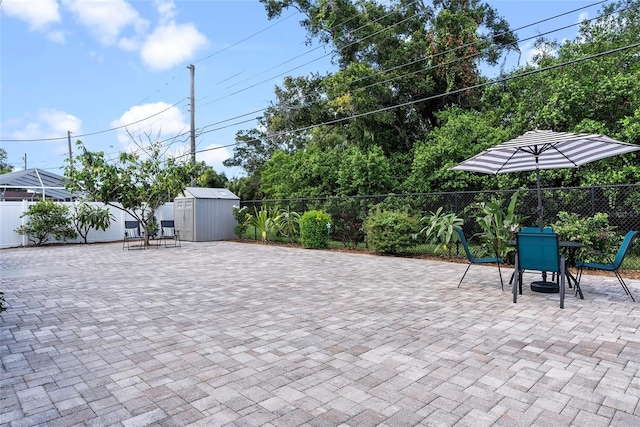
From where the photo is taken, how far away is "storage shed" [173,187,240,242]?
14875mm

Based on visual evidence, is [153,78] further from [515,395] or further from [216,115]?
[515,395]

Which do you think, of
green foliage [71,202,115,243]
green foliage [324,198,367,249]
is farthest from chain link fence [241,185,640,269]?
green foliage [71,202,115,243]

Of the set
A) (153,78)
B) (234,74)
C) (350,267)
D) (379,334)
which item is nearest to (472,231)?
(350,267)

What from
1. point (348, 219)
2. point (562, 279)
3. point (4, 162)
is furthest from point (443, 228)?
point (4, 162)

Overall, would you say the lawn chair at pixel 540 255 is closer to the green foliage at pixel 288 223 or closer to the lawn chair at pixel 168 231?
the green foliage at pixel 288 223

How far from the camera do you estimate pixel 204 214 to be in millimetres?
15039

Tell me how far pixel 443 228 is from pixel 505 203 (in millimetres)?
1734

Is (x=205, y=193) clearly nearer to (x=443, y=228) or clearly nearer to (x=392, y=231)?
(x=392, y=231)

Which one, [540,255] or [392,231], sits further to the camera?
[392,231]

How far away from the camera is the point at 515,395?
2.46 m

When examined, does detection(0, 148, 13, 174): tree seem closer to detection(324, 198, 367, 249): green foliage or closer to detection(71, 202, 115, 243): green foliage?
detection(71, 202, 115, 243): green foliage

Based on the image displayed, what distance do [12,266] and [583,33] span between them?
18243 mm

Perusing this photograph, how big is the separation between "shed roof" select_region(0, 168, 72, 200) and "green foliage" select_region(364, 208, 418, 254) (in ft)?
50.8

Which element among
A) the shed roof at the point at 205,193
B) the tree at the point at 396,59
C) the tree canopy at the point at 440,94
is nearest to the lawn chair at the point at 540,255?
the tree canopy at the point at 440,94
